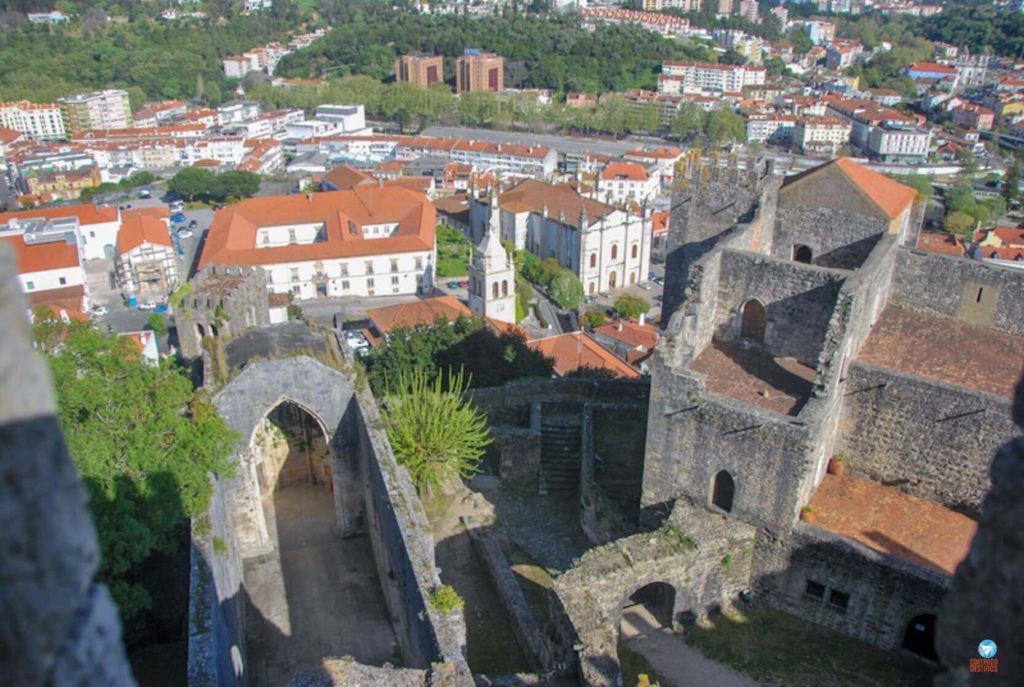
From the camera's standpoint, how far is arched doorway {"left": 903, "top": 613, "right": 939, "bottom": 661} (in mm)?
15531

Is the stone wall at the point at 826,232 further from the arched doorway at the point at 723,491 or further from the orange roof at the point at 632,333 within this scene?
the orange roof at the point at 632,333

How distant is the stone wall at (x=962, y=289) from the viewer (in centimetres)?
1955

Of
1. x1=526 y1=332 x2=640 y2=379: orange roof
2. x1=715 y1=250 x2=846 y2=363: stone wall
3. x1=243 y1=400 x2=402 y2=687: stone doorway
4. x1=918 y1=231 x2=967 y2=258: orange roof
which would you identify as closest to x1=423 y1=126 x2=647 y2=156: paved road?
x1=918 y1=231 x2=967 y2=258: orange roof

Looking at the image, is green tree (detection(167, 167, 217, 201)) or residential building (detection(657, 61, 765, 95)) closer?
green tree (detection(167, 167, 217, 201))

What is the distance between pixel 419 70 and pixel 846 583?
160m

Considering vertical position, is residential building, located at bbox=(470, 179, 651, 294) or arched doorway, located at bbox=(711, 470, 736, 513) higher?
arched doorway, located at bbox=(711, 470, 736, 513)

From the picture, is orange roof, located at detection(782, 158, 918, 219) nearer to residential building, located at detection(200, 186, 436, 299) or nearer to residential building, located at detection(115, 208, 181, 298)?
residential building, located at detection(200, 186, 436, 299)

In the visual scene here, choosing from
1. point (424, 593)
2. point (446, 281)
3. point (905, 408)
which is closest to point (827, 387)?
point (905, 408)

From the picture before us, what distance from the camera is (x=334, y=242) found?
215 ft

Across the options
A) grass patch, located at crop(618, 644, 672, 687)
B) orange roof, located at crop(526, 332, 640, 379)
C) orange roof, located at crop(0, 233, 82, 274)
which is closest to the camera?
grass patch, located at crop(618, 644, 672, 687)

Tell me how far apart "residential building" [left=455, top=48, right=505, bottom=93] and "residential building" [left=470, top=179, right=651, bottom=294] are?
85690 millimetres

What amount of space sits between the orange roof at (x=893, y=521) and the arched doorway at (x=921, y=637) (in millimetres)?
1113

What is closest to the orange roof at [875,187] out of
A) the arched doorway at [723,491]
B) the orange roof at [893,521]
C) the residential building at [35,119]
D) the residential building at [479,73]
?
the orange roof at [893,521]

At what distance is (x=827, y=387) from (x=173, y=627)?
48.4 feet
